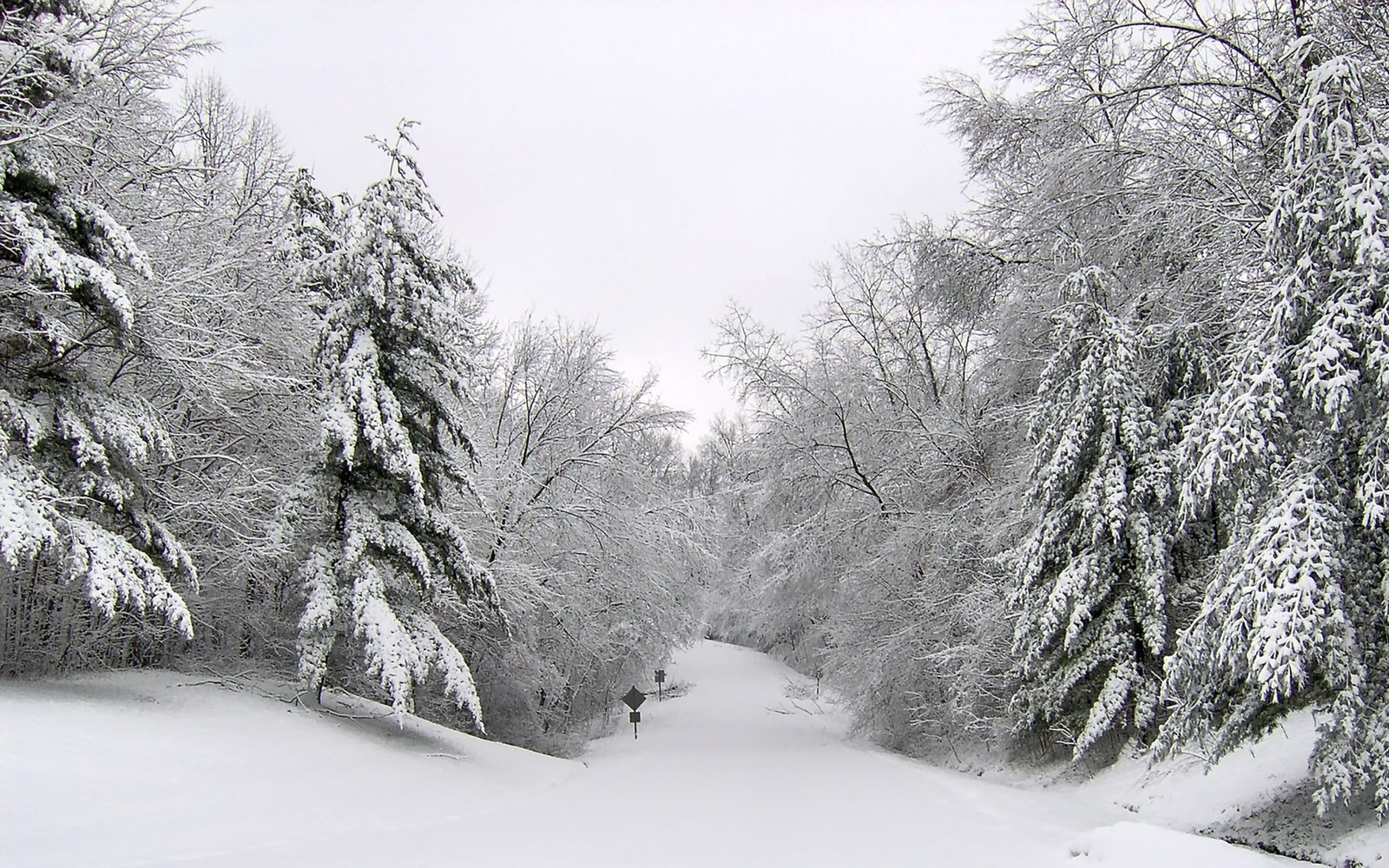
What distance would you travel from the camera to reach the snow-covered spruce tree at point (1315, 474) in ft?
20.1

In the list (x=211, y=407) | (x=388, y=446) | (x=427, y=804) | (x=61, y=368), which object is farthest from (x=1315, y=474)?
(x=211, y=407)

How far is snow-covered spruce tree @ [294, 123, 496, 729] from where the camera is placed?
35.7ft

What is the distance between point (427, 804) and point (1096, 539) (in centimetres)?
868

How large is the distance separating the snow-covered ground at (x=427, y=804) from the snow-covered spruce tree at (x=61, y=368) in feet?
4.53

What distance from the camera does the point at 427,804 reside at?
908 cm

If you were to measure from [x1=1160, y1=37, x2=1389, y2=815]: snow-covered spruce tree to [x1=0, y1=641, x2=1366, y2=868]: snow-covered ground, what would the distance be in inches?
51.4

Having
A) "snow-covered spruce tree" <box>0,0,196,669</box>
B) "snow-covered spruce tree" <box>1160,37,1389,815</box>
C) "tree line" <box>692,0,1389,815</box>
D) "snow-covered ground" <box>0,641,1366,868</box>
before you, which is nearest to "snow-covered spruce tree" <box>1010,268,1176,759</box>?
"tree line" <box>692,0,1389,815</box>

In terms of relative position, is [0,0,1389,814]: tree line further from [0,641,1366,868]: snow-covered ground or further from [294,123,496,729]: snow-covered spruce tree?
[0,641,1366,868]: snow-covered ground

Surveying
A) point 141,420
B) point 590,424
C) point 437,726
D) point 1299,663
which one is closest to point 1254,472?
point 1299,663

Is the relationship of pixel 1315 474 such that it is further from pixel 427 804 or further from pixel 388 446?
pixel 388 446

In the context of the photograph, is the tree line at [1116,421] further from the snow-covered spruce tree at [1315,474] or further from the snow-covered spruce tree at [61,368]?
the snow-covered spruce tree at [61,368]

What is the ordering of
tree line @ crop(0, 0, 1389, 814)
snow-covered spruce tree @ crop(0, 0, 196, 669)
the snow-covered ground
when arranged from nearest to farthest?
the snow-covered ground
tree line @ crop(0, 0, 1389, 814)
snow-covered spruce tree @ crop(0, 0, 196, 669)

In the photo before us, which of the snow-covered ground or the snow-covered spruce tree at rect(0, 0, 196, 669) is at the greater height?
the snow-covered spruce tree at rect(0, 0, 196, 669)

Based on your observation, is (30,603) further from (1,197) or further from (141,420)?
(1,197)
